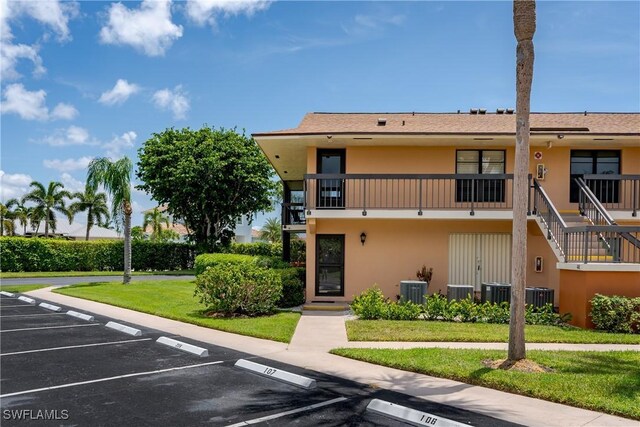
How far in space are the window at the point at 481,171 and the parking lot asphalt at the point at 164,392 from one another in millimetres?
10228

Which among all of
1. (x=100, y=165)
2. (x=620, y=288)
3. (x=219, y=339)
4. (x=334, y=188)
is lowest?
(x=219, y=339)

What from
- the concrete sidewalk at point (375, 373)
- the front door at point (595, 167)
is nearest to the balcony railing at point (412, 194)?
the front door at point (595, 167)

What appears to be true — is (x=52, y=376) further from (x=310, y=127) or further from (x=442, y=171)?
(x=442, y=171)

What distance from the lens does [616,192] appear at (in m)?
16.6

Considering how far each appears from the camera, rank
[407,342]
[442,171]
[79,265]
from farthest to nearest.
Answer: [79,265] < [442,171] < [407,342]

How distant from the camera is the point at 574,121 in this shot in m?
17.9

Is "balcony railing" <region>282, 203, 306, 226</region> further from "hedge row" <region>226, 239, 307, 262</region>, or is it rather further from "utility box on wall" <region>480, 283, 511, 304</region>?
"hedge row" <region>226, 239, 307, 262</region>

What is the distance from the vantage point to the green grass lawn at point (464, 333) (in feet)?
34.9

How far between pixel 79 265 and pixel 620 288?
32047 millimetres

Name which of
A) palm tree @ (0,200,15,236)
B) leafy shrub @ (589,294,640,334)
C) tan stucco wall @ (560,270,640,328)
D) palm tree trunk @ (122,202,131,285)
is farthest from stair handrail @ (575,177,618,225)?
palm tree @ (0,200,15,236)

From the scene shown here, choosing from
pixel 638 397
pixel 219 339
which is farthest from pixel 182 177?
pixel 638 397

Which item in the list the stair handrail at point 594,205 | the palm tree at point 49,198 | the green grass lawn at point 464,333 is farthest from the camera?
the palm tree at point 49,198

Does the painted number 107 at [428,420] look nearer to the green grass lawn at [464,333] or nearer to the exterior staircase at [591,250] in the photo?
the green grass lawn at [464,333]

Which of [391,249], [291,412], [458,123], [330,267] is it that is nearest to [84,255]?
[330,267]
